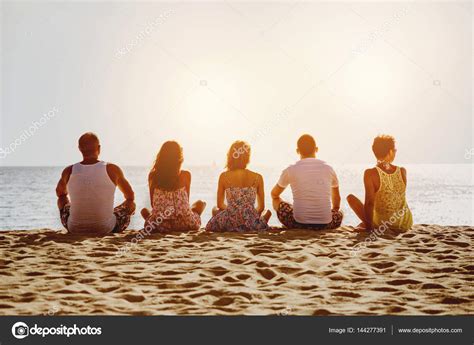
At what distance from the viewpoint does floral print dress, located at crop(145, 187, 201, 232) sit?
19.3 ft

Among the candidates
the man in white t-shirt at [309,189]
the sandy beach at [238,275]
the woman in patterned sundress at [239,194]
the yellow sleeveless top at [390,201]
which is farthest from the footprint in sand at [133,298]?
the yellow sleeveless top at [390,201]

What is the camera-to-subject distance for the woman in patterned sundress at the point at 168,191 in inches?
231

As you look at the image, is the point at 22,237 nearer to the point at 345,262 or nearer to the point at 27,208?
the point at 345,262

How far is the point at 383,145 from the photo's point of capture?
591cm

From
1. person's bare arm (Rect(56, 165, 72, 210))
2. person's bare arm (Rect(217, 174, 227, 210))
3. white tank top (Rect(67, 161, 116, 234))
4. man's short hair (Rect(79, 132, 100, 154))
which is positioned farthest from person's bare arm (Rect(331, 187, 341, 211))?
person's bare arm (Rect(56, 165, 72, 210))

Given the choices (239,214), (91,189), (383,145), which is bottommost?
(239,214)

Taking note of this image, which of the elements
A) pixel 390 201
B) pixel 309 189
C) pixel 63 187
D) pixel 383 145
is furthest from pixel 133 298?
pixel 383 145

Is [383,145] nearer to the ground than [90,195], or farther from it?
farther from it

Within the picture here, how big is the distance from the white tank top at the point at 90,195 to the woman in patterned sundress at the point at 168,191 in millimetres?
483

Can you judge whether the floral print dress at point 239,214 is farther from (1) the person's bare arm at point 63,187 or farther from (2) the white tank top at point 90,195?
(1) the person's bare arm at point 63,187

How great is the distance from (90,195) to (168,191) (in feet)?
2.76

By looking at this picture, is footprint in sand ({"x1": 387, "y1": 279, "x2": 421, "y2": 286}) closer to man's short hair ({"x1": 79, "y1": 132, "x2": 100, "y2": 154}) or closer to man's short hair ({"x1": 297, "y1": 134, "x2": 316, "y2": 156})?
man's short hair ({"x1": 297, "y1": 134, "x2": 316, "y2": 156})

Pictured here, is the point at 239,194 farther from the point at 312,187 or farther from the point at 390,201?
the point at 390,201
